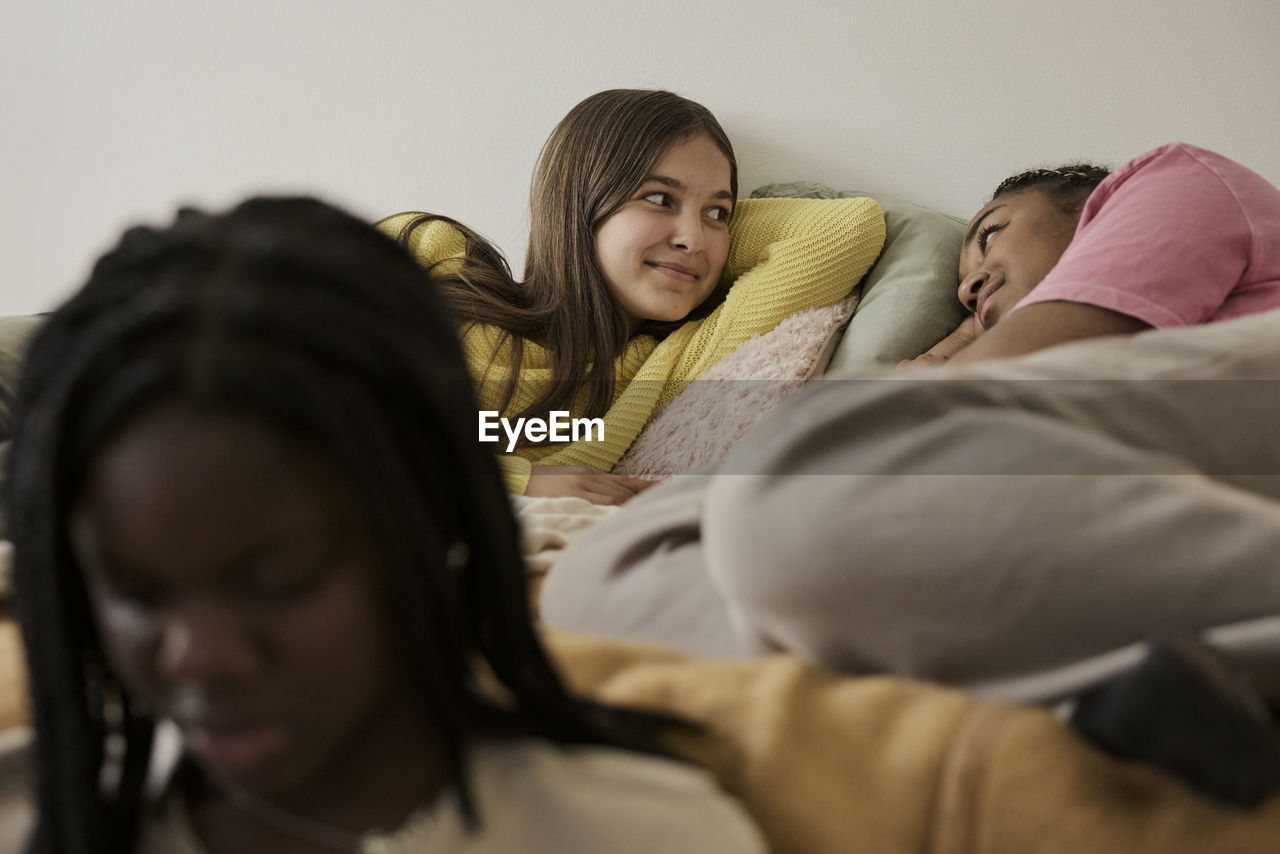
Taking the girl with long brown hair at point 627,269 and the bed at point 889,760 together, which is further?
the girl with long brown hair at point 627,269

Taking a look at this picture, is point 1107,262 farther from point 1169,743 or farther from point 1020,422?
point 1169,743

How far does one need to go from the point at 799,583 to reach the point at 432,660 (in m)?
0.20

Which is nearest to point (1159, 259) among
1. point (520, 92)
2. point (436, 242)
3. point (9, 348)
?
point (436, 242)

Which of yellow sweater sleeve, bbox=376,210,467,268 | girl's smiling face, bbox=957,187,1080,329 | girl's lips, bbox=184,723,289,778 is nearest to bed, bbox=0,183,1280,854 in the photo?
girl's lips, bbox=184,723,289,778

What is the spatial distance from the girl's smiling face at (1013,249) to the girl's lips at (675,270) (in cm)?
42

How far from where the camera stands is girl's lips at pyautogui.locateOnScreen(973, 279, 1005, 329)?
4.00ft

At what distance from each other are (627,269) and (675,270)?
8 cm

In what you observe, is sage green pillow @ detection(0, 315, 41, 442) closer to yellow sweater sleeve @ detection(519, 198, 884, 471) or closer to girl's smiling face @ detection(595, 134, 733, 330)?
yellow sweater sleeve @ detection(519, 198, 884, 471)

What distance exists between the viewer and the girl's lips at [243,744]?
37 centimetres

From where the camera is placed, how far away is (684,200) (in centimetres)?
150

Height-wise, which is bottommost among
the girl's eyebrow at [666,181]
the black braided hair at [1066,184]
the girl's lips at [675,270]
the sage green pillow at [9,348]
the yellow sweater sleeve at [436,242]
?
the sage green pillow at [9,348]

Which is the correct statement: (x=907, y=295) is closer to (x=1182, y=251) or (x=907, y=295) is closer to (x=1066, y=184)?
(x=1066, y=184)

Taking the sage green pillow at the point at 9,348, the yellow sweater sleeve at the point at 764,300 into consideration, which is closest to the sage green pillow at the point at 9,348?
the sage green pillow at the point at 9,348

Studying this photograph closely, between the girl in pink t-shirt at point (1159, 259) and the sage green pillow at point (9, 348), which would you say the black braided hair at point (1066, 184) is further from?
the sage green pillow at point (9, 348)
